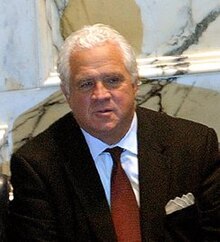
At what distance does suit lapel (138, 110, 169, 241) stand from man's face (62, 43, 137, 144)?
0.40ft

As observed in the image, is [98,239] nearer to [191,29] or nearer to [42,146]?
[42,146]

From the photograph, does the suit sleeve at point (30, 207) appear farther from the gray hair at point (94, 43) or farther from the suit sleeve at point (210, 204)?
the suit sleeve at point (210, 204)

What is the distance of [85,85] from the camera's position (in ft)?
5.65

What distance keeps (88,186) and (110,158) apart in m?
0.10

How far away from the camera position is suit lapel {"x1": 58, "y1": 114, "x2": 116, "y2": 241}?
68.1 inches

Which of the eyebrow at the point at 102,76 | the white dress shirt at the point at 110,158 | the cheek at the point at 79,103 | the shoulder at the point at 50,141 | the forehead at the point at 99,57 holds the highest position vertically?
the forehead at the point at 99,57

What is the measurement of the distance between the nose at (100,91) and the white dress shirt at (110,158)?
147 mm

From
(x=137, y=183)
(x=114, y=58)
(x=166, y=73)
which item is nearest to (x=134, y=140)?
(x=137, y=183)

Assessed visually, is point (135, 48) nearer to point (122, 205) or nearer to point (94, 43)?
point (94, 43)

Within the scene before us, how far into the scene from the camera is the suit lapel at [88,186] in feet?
5.67

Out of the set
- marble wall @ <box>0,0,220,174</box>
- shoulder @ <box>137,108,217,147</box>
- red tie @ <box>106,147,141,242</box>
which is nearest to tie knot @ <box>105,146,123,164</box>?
red tie @ <box>106,147,141,242</box>

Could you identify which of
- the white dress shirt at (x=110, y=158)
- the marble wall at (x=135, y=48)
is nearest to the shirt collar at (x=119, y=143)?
the white dress shirt at (x=110, y=158)

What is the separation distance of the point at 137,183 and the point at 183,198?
0.13 meters

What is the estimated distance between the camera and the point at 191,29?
2178 mm
